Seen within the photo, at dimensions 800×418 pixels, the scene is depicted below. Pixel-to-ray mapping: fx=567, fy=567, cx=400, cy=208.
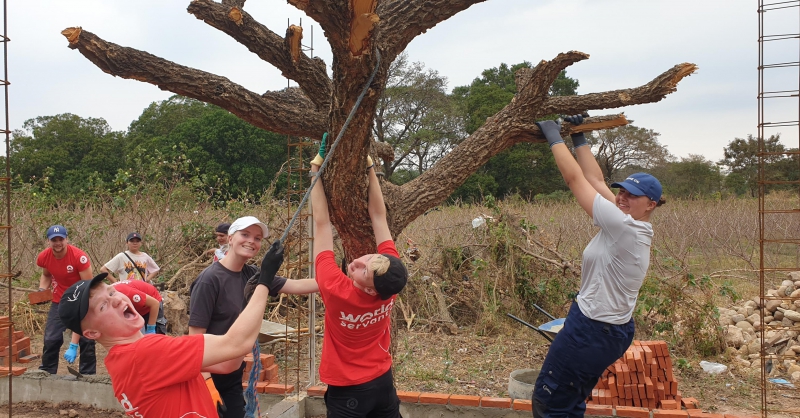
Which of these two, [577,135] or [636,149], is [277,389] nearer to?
[577,135]

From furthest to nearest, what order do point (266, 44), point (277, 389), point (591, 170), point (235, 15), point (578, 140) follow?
point (277, 389)
point (266, 44)
point (235, 15)
point (578, 140)
point (591, 170)

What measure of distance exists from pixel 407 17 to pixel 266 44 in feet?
3.09

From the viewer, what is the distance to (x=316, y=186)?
309cm

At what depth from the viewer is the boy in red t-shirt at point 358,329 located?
2.37 meters

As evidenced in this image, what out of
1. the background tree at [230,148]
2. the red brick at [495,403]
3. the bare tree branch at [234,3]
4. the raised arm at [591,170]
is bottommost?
the red brick at [495,403]

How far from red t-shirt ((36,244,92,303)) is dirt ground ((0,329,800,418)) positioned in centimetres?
106

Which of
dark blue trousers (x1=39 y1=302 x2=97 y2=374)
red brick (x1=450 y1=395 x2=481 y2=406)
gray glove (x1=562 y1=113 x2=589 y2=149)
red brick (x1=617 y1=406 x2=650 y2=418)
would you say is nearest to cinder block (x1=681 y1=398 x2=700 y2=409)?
red brick (x1=617 y1=406 x2=650 y2=418)

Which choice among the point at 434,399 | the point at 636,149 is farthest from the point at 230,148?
the point at 434,399

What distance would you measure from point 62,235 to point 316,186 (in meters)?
3.47

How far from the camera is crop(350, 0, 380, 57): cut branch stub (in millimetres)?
2270

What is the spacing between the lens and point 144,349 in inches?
69.9

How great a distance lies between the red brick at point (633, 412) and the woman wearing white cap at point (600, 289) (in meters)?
1.53

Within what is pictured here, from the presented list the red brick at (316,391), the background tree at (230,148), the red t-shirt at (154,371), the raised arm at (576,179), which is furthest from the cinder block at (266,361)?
the background tree at (230,148)

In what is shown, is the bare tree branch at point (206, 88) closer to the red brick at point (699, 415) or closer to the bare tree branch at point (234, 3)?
the bare tree branch at point (234, 3)
